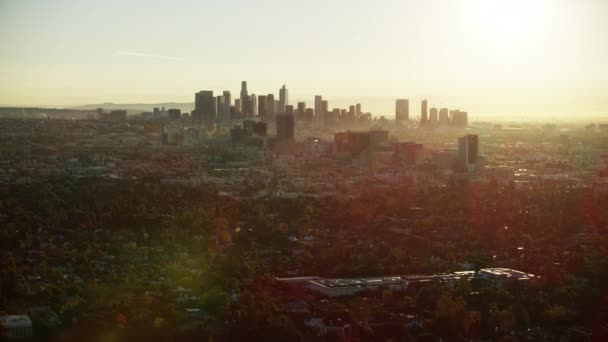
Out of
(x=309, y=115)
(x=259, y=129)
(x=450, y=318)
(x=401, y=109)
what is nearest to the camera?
(x=450, y=318)

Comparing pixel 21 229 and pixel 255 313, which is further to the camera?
pixel 21 229

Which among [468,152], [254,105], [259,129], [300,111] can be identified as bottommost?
[468,152]

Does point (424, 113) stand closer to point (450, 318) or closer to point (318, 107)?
point (318, 107)

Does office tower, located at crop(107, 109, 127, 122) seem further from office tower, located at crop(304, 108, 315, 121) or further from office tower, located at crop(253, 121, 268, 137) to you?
office tower, located at crop(253, 121, 268, 137)

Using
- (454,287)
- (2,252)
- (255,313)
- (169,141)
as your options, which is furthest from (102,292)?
(169,141)

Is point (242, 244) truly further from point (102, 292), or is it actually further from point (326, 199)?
point (326, 199)

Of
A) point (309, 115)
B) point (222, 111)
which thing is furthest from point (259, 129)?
point (309, 115)

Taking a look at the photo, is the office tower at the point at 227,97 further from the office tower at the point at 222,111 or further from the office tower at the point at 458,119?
the office tower at the point at 458,119
